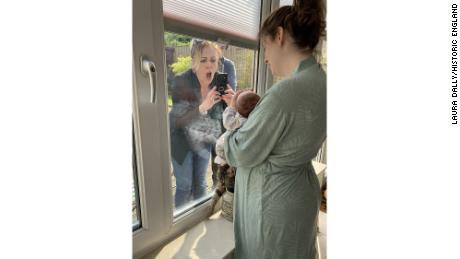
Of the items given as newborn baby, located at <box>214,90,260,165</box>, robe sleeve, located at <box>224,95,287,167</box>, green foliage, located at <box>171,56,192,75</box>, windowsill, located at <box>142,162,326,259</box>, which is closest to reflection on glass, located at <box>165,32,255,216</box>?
green foliage, located at <box>171,56,192,75</box>

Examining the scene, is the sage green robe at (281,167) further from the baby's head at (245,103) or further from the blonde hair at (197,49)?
the blonde hair at (197,49)

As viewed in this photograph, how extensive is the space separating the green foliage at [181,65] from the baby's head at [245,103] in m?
0.30

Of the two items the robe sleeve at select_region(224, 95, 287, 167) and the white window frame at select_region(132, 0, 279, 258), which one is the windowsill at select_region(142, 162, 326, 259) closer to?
the white window frame at select_region(132, 0, 279, 258)

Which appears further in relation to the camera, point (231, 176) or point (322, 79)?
point (231, 176)

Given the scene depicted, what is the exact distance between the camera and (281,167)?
77 centimetres

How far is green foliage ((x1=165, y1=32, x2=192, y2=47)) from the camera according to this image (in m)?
0.89

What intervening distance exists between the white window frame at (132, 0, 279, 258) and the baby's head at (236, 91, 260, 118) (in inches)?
10.4
